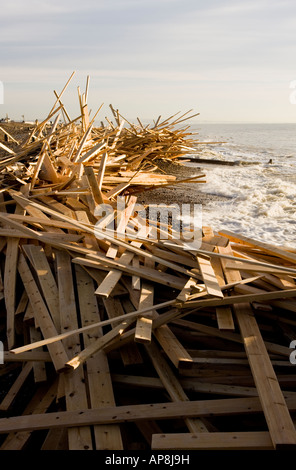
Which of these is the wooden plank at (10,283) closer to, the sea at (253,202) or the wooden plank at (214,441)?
the wooden plank at (214,441)

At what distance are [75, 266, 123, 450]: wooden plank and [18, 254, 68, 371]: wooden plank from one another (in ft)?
0.65

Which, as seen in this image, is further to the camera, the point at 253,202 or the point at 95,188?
the point at 253,202

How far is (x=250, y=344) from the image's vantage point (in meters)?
2.56

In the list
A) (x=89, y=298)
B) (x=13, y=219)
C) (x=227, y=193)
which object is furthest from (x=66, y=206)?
(x=227, y=193)

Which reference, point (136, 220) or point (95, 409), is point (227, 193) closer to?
point (136, 220)

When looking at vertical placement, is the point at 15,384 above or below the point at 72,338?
below

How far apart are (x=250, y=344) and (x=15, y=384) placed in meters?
1.69

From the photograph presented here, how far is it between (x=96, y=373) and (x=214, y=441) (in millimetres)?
910

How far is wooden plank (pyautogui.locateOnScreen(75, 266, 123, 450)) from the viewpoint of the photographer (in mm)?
2166

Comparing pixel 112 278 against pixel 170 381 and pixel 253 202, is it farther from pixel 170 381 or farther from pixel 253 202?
pixel 253 202

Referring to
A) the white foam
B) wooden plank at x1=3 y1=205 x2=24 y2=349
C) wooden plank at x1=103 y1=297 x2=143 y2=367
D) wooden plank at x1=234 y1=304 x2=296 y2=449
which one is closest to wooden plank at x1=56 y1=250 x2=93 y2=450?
wooden plank at x1=103 y1=297 x2=143 y2=367

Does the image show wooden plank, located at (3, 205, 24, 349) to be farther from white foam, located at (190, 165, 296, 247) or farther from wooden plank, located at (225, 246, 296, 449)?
white foam, located at (190, 165, 296, 247)

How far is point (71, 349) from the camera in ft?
8.98

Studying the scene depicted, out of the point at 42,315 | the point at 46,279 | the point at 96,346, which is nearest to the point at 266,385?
the point at 96,346
